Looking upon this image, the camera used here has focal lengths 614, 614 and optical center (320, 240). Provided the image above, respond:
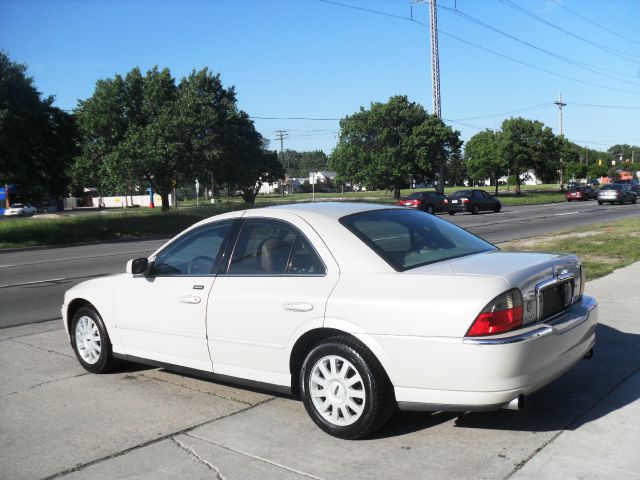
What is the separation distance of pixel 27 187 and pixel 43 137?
241cm

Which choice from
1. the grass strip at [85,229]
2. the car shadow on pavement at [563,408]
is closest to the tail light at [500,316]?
the car shadow on pavement at [563,408]

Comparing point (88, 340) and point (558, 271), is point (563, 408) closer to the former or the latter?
point (558, 271)

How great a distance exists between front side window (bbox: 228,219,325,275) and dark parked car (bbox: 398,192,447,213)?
98.8 feet

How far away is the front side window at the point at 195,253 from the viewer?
480cm

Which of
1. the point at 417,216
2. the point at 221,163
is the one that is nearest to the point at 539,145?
the point at 221,163

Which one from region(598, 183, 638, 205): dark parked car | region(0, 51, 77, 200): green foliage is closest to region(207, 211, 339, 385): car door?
region(0, 51, 77, 200): green foliage

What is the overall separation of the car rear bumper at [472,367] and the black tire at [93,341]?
289cm

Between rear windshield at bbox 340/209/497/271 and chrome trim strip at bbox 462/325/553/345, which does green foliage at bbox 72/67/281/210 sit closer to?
rear windshield at bbox 340/209/497/271

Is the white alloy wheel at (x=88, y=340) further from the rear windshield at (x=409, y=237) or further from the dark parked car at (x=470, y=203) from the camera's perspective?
the dark parked car at (x=470, y=203)

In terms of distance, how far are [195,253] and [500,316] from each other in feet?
8.30

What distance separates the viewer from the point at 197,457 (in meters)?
3.76

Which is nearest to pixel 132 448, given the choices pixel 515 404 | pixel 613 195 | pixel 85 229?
pixel 515 404

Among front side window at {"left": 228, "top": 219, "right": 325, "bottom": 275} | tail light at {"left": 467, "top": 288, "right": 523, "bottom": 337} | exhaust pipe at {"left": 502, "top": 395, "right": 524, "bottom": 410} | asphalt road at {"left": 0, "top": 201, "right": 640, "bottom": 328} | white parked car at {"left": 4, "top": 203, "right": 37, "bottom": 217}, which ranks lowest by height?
asphalt road at {"left": 0, "top": 201, "right": 640, "bottom": 328}

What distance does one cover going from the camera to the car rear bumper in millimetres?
3467
